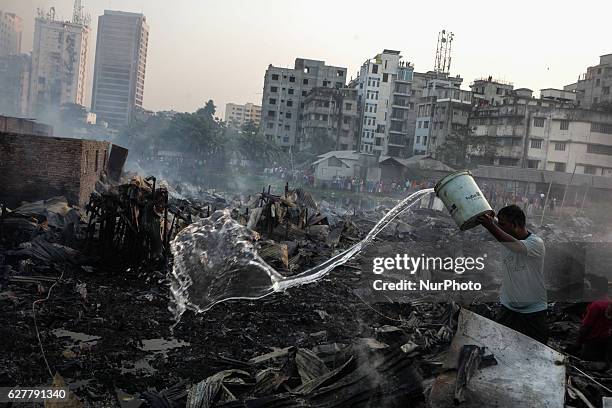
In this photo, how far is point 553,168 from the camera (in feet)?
119

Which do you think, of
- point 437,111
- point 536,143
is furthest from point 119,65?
point 536,143

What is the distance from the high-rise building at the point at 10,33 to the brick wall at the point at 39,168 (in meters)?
12.1

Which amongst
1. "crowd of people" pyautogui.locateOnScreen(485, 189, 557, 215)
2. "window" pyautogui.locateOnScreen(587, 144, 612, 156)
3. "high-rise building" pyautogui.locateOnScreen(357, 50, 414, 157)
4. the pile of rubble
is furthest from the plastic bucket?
"high-rise building" pyautogui.locateOnScreen(357, 50, 414, 157)

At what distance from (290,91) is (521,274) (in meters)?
55.0

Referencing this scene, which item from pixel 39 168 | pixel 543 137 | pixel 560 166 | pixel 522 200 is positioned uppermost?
pixel 543 137

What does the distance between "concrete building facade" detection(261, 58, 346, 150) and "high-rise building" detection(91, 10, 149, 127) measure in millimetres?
16654

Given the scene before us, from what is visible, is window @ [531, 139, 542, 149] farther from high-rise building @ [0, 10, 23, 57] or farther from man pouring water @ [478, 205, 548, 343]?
man pouring water @ [478, 205, 548, 343]

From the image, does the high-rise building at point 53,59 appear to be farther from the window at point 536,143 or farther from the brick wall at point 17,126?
the window at point 536,143

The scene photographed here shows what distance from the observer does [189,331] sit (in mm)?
6723

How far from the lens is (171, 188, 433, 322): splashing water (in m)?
8.36

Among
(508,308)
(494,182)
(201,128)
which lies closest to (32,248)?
(508,308)

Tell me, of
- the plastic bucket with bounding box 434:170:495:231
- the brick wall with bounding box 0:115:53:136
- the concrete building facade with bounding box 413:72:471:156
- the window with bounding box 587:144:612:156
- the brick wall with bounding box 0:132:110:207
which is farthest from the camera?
the concrete building facade with bounding box 413:72:471:156

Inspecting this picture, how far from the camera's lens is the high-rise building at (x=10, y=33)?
986 inches

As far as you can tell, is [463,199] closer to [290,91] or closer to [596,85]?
[596,85]
